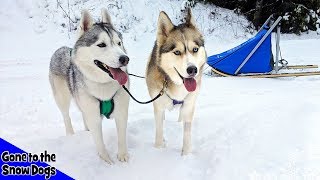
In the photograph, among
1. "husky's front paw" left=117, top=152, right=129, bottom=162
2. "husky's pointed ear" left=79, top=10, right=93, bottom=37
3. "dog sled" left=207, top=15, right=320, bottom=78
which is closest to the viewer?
"husky's pointed ear" left=79, top=10, right=93, bottom=37

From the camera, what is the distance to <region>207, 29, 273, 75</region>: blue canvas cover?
5438mm

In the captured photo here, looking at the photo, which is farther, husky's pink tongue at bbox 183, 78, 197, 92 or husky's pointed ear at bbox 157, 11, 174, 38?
husky's pointed ear at bbox 157, 11, 174, 38

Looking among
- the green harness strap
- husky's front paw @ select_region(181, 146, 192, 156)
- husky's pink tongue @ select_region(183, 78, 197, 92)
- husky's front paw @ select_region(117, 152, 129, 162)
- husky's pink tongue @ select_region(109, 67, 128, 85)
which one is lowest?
husky's front paw @ select_region(117, 152, 129, 162)

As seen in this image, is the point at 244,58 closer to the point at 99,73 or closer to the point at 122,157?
the point at 122,157

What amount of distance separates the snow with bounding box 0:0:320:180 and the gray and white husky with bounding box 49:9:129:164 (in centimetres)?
27

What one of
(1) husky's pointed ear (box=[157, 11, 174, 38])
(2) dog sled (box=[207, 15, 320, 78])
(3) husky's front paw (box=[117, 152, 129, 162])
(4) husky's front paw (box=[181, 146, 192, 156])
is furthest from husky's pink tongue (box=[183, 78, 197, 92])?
(2) dog sled (box=[207, 15, 320, 78])

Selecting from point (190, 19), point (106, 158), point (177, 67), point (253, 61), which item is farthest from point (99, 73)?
point (253, 61)

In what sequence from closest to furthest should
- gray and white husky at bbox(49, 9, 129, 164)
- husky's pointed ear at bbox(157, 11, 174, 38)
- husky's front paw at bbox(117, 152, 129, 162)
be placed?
gray and white husky at bbox(49, 9, 129, 164) < husky's pointed ear at bbox(157, 11, 174, 38) < husky's front paw at bbox(117, 152, 129, 162)

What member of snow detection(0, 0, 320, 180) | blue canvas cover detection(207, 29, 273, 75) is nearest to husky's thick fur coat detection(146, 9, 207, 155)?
snow detection(0, 0, 320, 180)

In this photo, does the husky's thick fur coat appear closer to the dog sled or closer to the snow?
the snow

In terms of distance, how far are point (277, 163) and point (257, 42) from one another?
332 cm

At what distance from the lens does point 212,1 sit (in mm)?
9375

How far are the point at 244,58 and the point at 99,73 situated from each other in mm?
3564

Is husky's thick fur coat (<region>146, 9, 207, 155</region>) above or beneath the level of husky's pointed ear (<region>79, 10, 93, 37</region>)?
beneath
